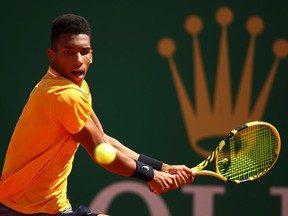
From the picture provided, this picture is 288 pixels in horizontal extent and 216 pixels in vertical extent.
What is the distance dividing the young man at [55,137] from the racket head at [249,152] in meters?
0.62

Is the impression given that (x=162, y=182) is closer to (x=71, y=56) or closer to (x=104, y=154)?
(x=104, y=154)

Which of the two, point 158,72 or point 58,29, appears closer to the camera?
point 58,29

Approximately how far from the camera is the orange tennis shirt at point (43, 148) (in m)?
3.95

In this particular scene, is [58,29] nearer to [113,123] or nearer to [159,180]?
[159,180]

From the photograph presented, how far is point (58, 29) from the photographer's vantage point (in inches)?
162

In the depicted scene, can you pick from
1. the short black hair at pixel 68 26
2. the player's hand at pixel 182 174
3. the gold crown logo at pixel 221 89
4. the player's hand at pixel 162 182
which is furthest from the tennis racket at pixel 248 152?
the gold crown logo at pixel 221 89

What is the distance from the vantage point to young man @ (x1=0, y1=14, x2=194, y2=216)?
396 centimetres

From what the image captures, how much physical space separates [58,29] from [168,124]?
88.9 inches

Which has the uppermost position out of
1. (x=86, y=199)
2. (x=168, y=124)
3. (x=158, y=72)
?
(x=158, y=72)

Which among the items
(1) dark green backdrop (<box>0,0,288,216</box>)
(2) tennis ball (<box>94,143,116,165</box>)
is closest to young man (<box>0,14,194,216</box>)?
(2) tennis ball (<box>94,143,116,165</box>)

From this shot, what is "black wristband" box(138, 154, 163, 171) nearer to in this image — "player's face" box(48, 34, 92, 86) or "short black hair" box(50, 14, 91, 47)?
"player's face" box(48, 34, 92, 86)

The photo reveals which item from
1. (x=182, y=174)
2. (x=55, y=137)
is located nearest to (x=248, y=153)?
(x=182, y=174)

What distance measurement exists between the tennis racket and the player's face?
3.37 feet

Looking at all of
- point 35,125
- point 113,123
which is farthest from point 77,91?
point 113,123
